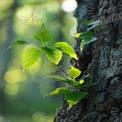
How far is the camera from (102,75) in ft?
3.18

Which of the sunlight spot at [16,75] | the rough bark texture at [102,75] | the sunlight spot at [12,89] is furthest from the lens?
the sunlight spot at [12,89]

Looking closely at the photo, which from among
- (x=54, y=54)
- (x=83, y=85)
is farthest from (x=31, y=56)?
(x=83, y=85)

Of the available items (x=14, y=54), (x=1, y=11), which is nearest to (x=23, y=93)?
(x=14, y=54)

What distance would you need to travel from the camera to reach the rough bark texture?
0.89 meters

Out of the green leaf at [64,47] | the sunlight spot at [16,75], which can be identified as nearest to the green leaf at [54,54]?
the green leaf at [64,47]

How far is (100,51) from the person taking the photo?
1.03m

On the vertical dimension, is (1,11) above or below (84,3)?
above

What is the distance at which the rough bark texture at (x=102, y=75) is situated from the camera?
35.2 inches

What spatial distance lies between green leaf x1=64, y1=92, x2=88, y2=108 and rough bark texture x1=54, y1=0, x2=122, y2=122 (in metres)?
0.04

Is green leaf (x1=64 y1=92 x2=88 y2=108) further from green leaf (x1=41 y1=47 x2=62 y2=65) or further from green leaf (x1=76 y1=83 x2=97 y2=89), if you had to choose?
green leaf (x1=41 y1=47 x2=62 y2=65)

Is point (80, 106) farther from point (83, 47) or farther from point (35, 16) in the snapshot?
point (35, 16)

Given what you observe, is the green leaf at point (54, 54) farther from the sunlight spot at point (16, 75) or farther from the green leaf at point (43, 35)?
the sunlight spot at point (16, 75)

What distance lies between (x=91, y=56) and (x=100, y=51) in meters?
0.09

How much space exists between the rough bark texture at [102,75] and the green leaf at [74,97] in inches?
1.4
